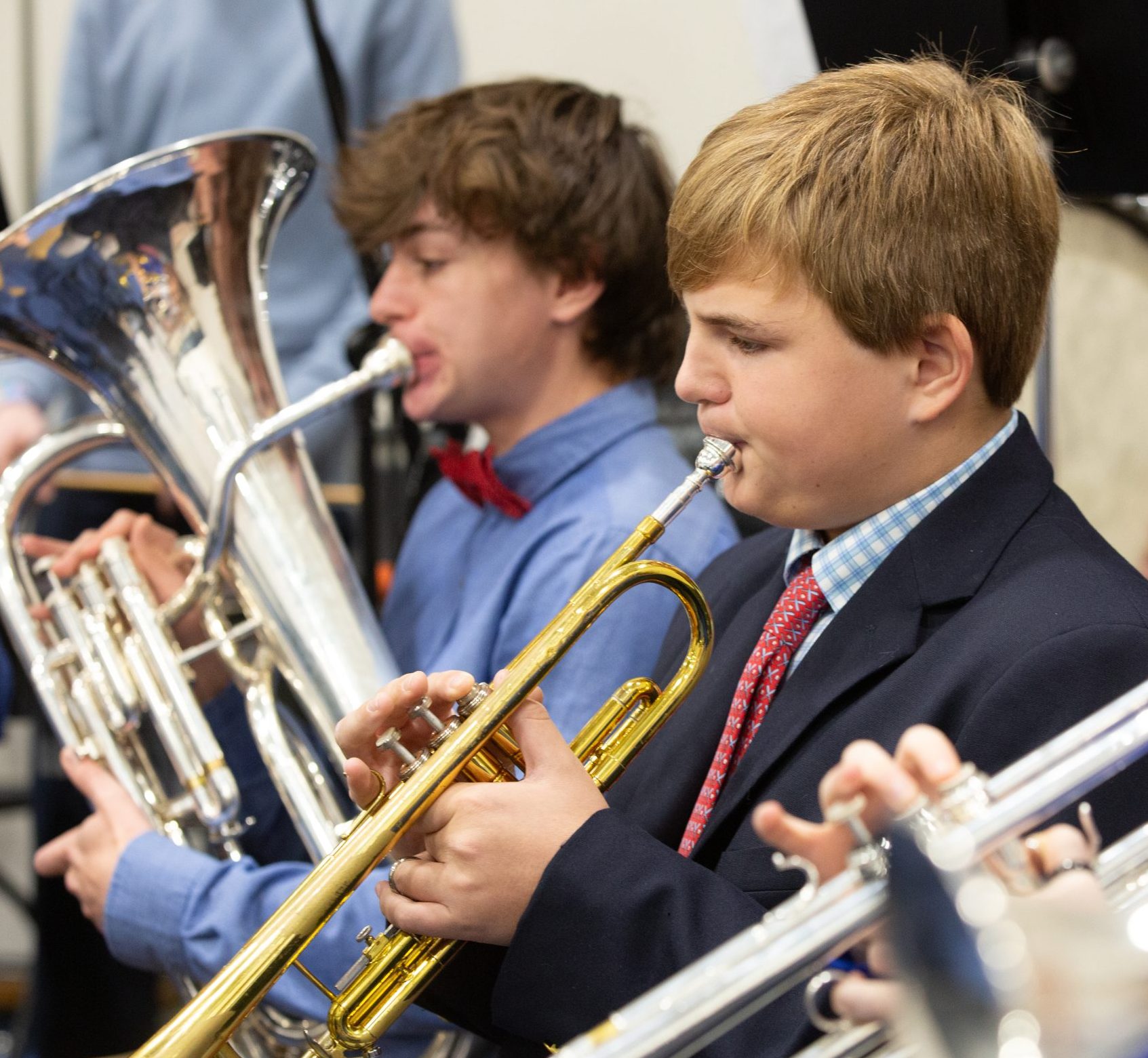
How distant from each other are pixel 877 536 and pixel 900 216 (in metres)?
0.20

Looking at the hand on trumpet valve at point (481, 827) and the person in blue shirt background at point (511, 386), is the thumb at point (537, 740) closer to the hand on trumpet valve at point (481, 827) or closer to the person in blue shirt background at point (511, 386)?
the hand on trumpet valve at point (481, 827)

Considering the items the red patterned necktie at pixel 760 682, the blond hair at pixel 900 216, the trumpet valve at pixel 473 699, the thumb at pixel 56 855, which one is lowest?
the thumb at pixel 56 855

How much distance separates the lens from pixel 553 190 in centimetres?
133

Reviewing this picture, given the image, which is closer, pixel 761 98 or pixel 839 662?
pixel 839 662

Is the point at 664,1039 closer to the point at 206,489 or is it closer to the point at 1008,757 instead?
the point at 1008,757

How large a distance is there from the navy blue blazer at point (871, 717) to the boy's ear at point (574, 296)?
568 millimetres

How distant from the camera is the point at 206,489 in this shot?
4.14 feet

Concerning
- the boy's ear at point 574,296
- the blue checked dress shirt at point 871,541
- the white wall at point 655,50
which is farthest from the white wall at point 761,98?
the blue checked dress shirt at point 871,541

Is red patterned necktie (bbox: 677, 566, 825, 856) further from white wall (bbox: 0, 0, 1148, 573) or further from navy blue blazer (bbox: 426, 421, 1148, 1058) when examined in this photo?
white wall (bbox: 0, 0, 1148, 573)

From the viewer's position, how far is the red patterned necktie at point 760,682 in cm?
90

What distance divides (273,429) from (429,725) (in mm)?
468

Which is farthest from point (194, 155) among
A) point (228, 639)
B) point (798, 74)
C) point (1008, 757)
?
point (1008, 757)

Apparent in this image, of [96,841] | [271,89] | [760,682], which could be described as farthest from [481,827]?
[271,89]

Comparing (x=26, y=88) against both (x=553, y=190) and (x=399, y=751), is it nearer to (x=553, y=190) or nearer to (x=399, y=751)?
(x=553, y=190)
